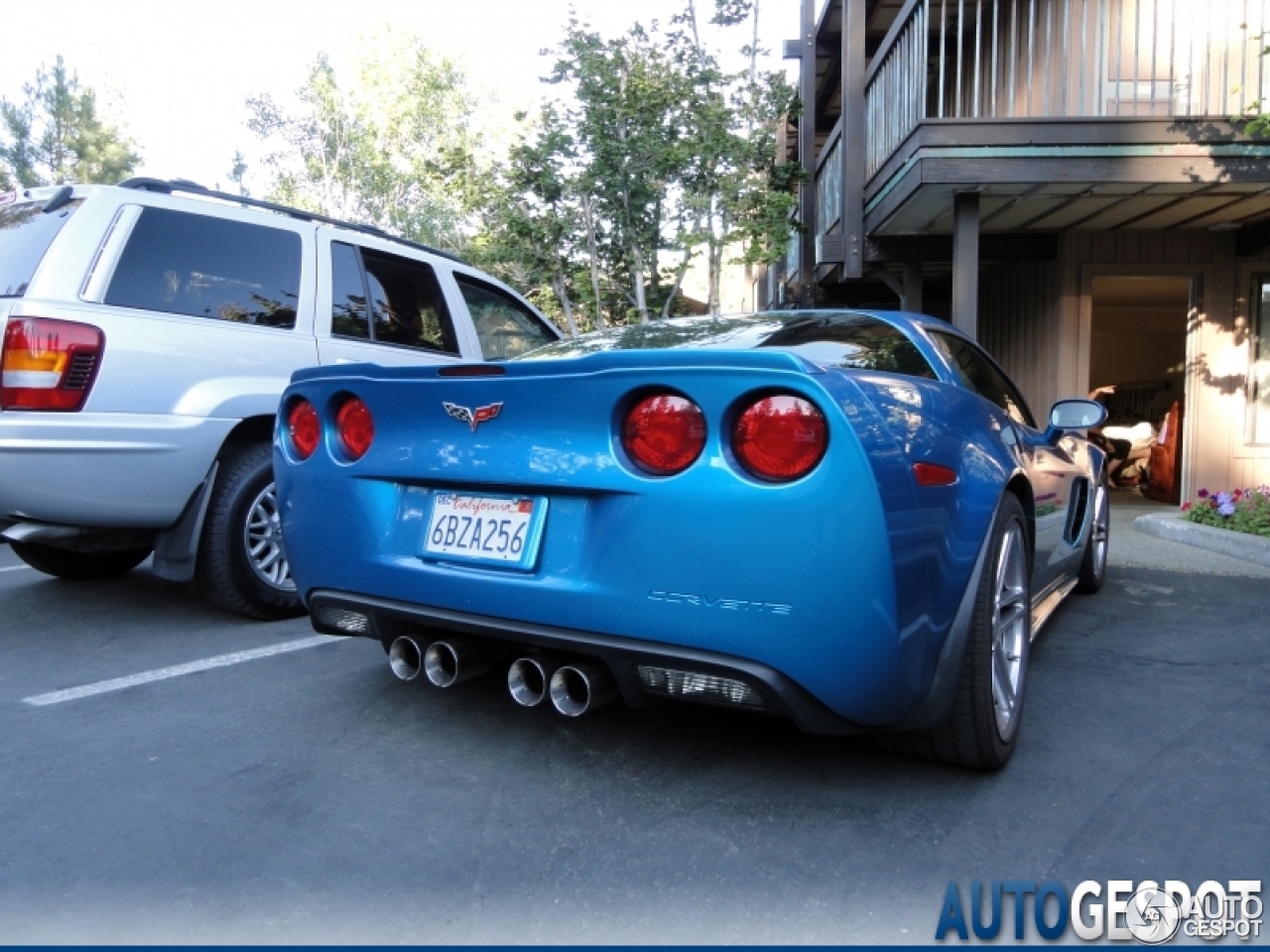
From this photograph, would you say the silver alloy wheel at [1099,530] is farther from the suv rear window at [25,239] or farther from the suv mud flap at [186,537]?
the suv rear window at [25,239]

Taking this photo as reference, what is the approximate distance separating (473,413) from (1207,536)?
6.53 metres

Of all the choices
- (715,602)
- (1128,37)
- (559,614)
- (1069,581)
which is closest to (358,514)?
(559,614)

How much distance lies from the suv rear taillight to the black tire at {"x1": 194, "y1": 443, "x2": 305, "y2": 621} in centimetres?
73

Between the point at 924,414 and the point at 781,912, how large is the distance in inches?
49.3

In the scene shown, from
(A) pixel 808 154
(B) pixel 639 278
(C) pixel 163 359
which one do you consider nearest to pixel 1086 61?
(B) pixel 639 278

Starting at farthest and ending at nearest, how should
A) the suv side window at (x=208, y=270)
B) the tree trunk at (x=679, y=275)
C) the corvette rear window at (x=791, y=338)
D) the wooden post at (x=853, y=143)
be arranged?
the tree trunk at (x=679, y=275)
the wooden post at (x=853, y=143)
the suv side window at (x=208, y=270)
the corvette rear window at (x=791, y=338)

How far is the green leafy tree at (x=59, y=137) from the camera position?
34906 millimetres

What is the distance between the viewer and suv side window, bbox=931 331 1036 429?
3541mm

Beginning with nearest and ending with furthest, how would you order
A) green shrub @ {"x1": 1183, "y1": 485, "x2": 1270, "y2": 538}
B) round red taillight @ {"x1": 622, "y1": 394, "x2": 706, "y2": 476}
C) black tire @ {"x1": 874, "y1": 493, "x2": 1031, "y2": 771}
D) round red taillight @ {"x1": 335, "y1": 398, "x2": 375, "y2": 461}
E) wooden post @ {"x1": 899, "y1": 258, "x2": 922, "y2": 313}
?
round red taillight @ {"x1": 622, "y1": 394, "x2": 706, "y2": 476}, black tire @ {"x1": 874, "y1": 493, "x2": 1031, "y2": 771}, round red taillight @ {"x1": 335, "y1": 398, "x2": 375, "y2": 461}, green shrub @ {"x1": 1183, "y1": 485, "x2": 1270, "y2": 538}, wooden post @ {"x1": 899, "y1": 258, "x2": 922, "y2": 313}

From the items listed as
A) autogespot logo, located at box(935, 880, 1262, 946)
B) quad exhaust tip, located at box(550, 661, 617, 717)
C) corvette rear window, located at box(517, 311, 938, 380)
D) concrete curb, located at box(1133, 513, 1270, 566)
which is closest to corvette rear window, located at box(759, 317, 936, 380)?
corvette rear window, located at box(517, 311, 938, 380)

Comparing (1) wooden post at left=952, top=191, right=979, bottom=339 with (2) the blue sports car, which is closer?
(2) the blue sports car

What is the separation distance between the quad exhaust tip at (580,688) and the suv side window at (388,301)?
3.04 meters

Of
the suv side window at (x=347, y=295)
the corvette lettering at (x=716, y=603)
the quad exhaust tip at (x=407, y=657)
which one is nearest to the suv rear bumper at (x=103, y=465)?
the suv side window at (x=347, y=295)

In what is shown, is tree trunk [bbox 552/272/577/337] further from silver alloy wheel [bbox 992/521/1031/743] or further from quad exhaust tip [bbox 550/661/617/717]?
quad exhaust tip [bbox 550/661/617/717]
